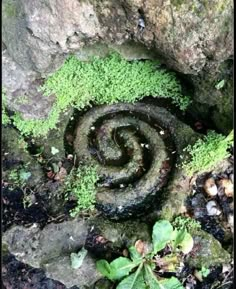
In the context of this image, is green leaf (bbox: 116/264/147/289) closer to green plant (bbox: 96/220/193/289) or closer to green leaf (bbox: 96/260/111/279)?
green plant (bbox: 96/220/193/289)

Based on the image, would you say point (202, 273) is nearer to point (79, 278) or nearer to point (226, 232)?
point (226, 232)

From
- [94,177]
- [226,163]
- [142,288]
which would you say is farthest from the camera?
[226,163]

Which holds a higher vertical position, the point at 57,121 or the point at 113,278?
the point at 57,121

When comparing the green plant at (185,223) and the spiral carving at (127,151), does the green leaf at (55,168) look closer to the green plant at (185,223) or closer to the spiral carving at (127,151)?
the spiral carving at (127,151)

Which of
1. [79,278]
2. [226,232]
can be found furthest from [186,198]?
[79,278]

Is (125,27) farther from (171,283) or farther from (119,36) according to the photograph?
(171,283)

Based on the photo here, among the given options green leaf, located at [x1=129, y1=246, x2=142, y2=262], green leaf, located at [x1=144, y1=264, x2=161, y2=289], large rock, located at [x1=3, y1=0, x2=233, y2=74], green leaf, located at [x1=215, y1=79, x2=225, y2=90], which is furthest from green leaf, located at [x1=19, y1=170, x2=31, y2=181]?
green leaf, located at [x1=215, y1=79, x2=225, y2=90]
